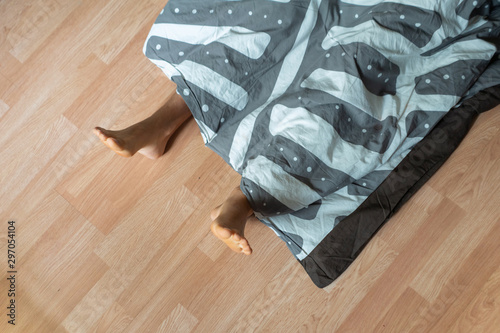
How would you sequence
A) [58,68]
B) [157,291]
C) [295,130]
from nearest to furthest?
[295,130] < [157,291] < [58,68]

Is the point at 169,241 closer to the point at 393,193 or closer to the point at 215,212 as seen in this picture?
the point at 215,212

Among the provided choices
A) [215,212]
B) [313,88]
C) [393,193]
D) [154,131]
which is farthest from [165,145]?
[393,193]

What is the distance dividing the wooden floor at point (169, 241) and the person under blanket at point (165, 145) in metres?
0.05

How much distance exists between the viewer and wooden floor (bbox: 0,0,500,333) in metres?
0.95

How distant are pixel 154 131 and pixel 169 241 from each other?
27 centimetres

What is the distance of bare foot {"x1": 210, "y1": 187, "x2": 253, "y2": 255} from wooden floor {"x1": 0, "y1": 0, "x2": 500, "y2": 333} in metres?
0.13

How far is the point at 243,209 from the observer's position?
34.6 inches

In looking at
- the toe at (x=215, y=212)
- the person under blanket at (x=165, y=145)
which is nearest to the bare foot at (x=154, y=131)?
the person under blanket at (x=165, y=145)

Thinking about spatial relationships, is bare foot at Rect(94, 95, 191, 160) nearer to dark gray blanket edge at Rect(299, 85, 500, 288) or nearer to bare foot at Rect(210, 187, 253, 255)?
bare foot at Rect(210, 187, 253, 255)

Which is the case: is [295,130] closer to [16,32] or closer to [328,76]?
[328,76]

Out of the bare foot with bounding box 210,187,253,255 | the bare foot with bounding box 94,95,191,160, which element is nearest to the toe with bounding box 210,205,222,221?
the bare foot with bounding box 210,187,253,255

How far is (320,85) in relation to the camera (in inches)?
35.0

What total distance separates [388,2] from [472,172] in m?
0.45

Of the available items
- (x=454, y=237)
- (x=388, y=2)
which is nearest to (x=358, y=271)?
(x=454, y=237)
